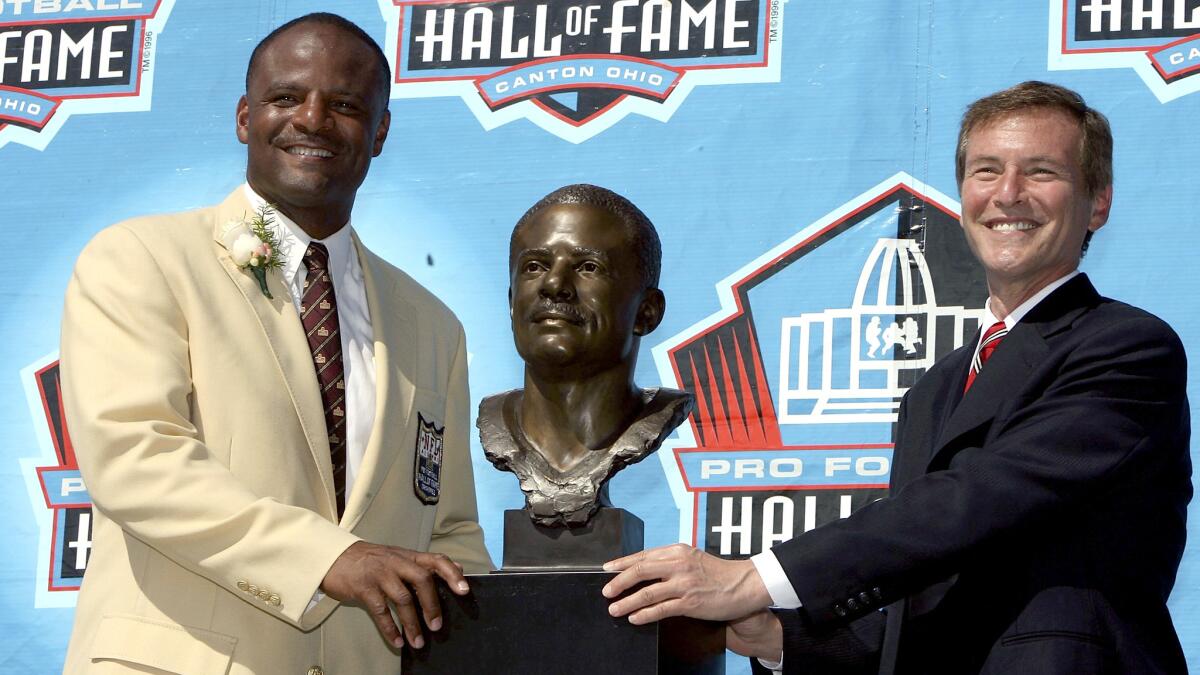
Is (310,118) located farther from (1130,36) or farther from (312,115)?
(1130,36)

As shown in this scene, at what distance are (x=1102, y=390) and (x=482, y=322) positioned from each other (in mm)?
1937

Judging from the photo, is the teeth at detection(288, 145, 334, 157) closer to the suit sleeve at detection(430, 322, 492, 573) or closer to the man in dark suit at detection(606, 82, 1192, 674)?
the suit sleeve at detection(430, 322, 492, 573)

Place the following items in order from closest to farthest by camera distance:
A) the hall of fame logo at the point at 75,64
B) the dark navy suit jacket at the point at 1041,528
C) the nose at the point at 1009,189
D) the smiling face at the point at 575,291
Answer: the dark navy suit jacket at the point at 1041,528 → the nose at the point at 1009,189 → the smiling face at the point at 575,291 → the hall of fame logo at the point at 75,64

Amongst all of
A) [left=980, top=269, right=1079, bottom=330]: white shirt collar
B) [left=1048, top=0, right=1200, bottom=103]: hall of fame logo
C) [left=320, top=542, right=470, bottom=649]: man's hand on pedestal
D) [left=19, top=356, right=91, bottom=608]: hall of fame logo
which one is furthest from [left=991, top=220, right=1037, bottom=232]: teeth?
[left=19, top=356, right=91, bottom=608]: hall of fame logo

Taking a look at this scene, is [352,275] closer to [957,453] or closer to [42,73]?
[957,453]

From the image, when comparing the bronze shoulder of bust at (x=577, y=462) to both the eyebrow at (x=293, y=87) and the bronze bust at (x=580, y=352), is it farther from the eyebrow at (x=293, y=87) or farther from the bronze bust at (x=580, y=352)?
the eyebrow at (x=293, y=87)

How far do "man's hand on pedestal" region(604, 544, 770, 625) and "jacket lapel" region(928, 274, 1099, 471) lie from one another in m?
0.37

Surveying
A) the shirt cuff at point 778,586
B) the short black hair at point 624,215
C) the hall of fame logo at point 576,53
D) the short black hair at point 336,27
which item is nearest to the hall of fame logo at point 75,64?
the hall of fame logo at point 576,53

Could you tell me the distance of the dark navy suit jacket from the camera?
7.76 ft

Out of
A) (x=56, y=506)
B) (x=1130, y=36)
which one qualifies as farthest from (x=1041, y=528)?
(x=56, y=506)

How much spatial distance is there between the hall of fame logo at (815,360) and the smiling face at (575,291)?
1085 mm

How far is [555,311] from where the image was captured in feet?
8.88

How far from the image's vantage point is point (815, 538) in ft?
8.04

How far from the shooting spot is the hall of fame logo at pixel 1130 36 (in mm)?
3789
